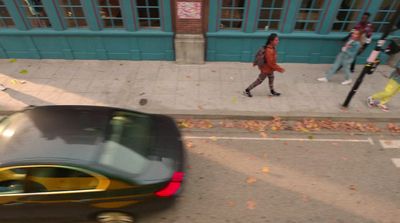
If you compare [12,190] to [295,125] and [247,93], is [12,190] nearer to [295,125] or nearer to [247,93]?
[247,93]

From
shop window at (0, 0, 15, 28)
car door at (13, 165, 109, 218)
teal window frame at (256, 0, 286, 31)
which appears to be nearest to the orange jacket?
teal window frame at (256, 0, 286, 31)

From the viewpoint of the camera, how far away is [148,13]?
8.16 m

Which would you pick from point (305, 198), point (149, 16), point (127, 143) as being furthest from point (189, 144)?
point (149, 16)

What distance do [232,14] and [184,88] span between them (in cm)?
275

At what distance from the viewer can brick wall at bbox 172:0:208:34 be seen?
25.3ft

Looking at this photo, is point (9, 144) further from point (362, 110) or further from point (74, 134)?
point (362, 110)

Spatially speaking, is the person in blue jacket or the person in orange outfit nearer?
the person in orange outfit

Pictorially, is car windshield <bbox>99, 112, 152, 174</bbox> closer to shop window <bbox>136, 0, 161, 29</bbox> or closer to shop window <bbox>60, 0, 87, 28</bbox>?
shop window <bbox>136, 0, 161, 29</bbox>

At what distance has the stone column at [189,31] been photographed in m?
7.72

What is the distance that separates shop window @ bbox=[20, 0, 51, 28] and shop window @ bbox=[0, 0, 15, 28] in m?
0.59

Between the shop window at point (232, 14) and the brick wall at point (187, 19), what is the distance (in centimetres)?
56

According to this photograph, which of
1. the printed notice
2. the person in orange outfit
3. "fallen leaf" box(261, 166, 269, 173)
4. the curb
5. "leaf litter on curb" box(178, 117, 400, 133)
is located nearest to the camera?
"fallen leaf" box(261, 166, 269, 173)

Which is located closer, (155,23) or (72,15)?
(72,15)

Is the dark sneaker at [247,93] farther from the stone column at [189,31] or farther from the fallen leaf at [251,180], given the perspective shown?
the fallen leaf at [251,180]
